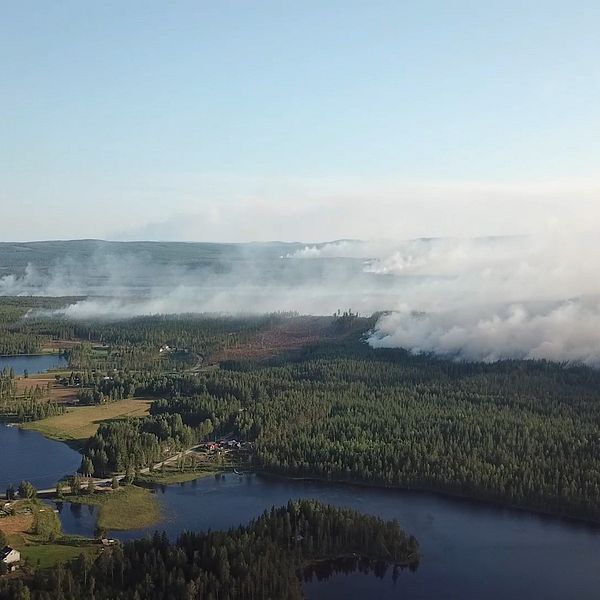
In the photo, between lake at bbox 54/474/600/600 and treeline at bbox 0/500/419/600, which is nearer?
treeline at bbox 0/500/419/600

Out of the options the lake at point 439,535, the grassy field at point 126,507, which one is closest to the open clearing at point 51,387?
the grassy field at point 126,507

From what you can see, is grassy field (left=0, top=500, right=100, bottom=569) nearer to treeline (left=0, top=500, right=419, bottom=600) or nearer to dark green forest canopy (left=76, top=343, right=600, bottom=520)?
treeline (left=0, top=500, right=419, bottom=600)

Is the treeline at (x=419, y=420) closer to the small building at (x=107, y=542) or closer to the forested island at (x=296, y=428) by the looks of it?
the forested island at (x=296, y=428)

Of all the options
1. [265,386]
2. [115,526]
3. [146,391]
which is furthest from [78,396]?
[115,526]

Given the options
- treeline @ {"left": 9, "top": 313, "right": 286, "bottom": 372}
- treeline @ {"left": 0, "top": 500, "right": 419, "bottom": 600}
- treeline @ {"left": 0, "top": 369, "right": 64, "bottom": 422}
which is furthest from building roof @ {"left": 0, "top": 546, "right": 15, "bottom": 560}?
treeline @ {"left": 9, "top": 313, "right": 286, "bottom": 372}

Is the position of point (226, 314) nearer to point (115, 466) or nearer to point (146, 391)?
point (146, 391)

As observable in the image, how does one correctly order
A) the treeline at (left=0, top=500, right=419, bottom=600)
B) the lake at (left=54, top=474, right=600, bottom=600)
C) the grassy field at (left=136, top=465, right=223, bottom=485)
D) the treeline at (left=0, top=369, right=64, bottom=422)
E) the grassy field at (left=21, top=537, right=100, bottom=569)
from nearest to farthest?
1. the treeline at (left=0, top=500, right=419, bottom=600)
2. the grassy field at (left=21, top=537, right=100, bottom=569)
3. the lake at (left=54, top=474, right=600, bottom=600)
4. the grassy field at (left=136, top=465, right=223, bottom=485)
5. the treeline at (left=0, top=369, right=64, bottom=422)
